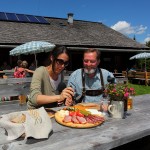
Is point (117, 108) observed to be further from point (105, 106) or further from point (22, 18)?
point (22, 18)

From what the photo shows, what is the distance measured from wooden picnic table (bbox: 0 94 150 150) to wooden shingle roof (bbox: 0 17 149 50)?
1454cm

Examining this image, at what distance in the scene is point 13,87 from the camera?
16.9ft

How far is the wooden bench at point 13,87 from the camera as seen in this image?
5031 mm

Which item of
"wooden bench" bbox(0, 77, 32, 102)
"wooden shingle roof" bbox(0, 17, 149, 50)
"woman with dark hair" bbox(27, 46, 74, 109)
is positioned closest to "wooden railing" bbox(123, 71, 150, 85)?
"wooden shingle roof" bbox(0, 17, 149, 50)

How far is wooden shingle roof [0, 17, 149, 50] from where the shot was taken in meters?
18.0

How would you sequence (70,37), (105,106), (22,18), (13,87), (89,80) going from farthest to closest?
1. (22,18)
2. (70,37)
3. (13,87)
4. (89,80)
5. (105,106)

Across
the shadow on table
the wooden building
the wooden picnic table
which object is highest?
the wooden building

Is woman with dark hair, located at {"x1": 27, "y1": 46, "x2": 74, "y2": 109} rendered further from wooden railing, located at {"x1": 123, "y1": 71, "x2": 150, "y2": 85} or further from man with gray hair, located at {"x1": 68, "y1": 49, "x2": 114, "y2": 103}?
wooden railing, located at {"x1": 123, "y1": 71, "x2": 150, "y2": 85}

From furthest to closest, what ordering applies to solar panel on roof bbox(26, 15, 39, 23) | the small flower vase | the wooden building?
solar panel on roof bbox(26, 15, 39, 23)
the wooden building
the small flower vase

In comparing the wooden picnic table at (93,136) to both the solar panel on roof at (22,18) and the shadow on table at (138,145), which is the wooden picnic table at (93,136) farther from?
the solar panel on roof at (22,18)

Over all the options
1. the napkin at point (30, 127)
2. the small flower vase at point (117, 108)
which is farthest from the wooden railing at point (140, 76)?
the napkin at point (30, 127)

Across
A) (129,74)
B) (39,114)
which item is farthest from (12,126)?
(129,74)

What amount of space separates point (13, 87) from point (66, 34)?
50.6 feet

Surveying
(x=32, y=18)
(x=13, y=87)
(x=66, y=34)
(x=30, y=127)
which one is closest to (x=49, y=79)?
(x=30, y=127)
